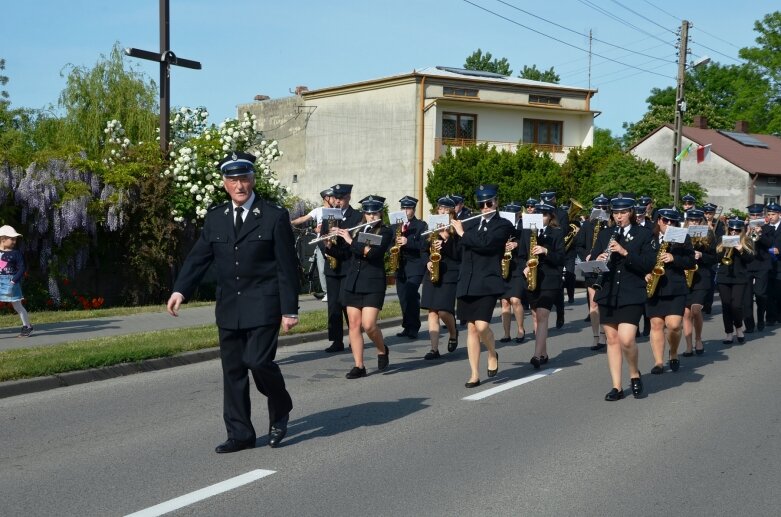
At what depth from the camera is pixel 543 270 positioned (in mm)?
12000

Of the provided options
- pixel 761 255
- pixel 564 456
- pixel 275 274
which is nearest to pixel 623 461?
pixel 564 456

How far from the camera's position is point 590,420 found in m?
8.12

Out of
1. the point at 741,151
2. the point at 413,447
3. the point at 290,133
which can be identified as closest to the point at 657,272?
the point at 413,447

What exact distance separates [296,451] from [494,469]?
146 cm

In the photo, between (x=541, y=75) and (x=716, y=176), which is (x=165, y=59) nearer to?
(x=716, y=176)

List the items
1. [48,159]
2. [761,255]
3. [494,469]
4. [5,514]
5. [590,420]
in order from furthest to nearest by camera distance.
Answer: [48,159] < [761,255] < [590,420] < [494,469] < [5,514]

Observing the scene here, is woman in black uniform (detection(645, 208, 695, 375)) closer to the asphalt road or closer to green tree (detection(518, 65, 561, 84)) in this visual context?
the asphalt road

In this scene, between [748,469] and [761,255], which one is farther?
[761,255]

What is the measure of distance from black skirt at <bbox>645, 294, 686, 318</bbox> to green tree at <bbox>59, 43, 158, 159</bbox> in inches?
821

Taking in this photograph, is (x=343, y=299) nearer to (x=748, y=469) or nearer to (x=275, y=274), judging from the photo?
(x=275, y=274)

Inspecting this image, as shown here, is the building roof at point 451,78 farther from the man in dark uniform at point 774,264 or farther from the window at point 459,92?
the man in dark uniform at point 774,264

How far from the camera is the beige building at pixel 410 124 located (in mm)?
42219

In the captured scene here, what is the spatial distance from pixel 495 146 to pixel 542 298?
28.1 m

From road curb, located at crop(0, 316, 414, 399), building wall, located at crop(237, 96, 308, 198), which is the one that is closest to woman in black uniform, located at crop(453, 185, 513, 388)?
road curb, located at crop(0, 316, 414, 399)
